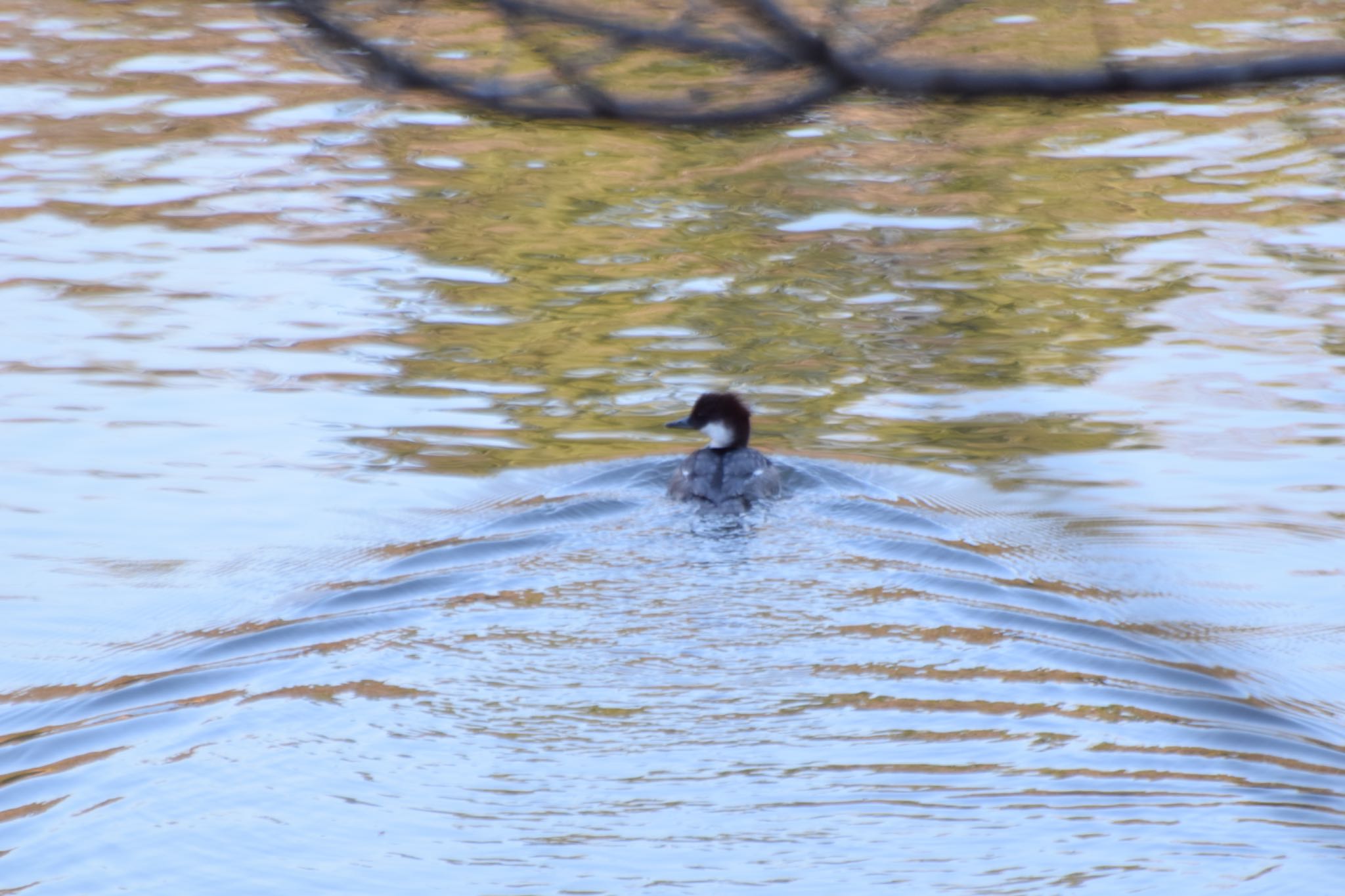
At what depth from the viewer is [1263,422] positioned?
31.1 feet

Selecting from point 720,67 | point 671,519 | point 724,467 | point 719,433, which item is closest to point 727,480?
point 724,467

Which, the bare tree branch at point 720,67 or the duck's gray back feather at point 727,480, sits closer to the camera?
the bare tree branch at point 720,67

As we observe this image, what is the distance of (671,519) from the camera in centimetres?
873

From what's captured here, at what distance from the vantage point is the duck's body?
350 inches

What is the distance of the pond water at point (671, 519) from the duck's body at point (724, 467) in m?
0.19

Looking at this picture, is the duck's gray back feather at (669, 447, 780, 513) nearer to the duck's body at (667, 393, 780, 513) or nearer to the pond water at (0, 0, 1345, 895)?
the duck's body at (667, 393, 780, 513)

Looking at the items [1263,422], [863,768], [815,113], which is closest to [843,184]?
[1263,422]

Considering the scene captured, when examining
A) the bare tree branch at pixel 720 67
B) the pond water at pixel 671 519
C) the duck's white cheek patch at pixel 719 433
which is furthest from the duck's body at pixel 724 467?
the bare tree branch at pixel 720 67

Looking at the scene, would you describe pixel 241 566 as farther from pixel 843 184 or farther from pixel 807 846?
pixel 843 184

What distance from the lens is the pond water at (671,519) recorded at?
222 inches

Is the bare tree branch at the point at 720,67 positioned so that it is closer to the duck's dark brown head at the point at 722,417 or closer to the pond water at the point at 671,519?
the pond water at the point at 671,519

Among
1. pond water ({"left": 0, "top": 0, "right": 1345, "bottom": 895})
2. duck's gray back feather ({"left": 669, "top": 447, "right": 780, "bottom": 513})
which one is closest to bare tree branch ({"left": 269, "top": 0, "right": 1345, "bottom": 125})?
pond water ({"left": 0, "top": 0, "right": 1345, "bottom": 895})

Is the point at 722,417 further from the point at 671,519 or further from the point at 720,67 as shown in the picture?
the point at 720,67

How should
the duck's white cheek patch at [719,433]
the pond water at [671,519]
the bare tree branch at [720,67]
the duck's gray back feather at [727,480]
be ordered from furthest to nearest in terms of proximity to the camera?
1. the duck's white cheek patch at [719,433]
2. the duck's gray back feather at [727,480]
3. the pond water at [671,519]
4. the bare tree branch at [720,67]
